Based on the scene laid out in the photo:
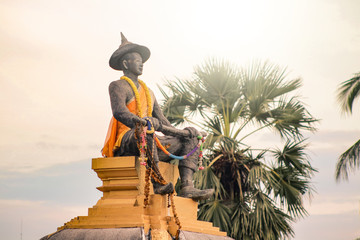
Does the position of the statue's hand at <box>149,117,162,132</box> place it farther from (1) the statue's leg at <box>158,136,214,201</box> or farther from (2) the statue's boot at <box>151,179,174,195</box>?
(2) the statue's boot at <box>151,179,174,195</box>

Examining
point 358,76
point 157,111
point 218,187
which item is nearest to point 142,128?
point 157,111

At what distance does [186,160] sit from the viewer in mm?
7508

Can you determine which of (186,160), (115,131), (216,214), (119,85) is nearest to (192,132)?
(186,160)

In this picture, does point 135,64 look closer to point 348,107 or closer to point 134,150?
point 134,150

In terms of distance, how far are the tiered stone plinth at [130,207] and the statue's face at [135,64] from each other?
1.25 m

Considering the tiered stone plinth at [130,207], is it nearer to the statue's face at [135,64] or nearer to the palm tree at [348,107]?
the statue's face at [135,64]

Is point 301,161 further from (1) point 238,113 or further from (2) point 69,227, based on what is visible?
(2) point 69,227

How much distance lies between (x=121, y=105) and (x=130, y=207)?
1.32 m

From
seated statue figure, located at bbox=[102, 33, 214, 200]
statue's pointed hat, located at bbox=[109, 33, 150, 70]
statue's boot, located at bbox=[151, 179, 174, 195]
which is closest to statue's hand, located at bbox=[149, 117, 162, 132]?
seated statue figure, located at bbox=[102, 33, 214, 200]

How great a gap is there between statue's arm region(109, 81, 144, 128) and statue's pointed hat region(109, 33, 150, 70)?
43 centimetres

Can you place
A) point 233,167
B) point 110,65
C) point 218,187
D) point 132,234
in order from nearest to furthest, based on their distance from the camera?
point 132,234, point 110,65, point 218,187, point 233,167

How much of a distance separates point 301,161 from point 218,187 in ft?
8.70

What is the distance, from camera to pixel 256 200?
43.5ft

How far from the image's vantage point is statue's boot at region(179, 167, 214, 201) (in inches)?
291
